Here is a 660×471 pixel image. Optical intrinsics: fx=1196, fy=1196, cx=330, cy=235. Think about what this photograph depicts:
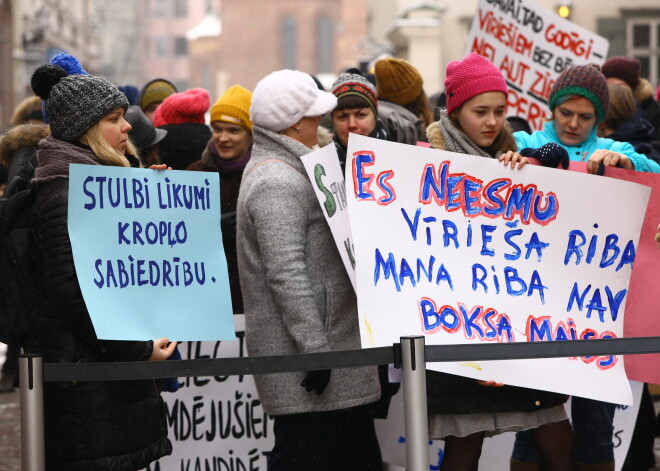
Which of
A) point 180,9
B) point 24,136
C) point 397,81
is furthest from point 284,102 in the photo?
point 180,9

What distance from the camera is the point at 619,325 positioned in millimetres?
4234

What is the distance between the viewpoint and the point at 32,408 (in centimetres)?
358

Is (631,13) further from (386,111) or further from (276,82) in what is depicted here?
(276,82)

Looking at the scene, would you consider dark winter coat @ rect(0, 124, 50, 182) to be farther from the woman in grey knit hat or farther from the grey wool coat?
the grey wool coat

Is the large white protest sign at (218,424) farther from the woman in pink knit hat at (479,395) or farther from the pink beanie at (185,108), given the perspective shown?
the pink beanie at (185,108)

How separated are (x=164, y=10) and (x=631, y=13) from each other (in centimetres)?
7896

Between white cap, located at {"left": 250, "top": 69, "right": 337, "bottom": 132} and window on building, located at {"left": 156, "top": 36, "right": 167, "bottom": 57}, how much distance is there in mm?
90877

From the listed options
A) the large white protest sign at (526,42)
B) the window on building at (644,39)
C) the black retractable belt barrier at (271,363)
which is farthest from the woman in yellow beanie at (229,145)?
the window on building at (644,39)

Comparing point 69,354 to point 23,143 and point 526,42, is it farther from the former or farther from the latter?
point 526,42

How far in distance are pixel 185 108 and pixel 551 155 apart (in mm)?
2742

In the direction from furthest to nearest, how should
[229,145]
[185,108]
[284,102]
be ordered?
1. [185,108]
2. [229,145]
3. [284,102]

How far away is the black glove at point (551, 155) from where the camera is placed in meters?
4.32

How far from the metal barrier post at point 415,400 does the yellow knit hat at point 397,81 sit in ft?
9.81

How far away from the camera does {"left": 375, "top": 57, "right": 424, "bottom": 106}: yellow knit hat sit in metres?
6.36
